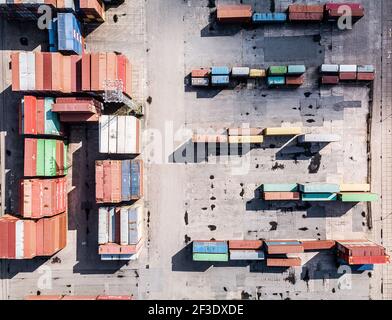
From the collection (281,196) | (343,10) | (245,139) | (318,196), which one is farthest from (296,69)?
(318,196)

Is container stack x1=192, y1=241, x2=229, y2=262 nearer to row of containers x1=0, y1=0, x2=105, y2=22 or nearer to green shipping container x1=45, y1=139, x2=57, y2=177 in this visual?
green shipping container x1=45, y1=139, x2=57, y2=177

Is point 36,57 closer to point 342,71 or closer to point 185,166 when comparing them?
point 185,166

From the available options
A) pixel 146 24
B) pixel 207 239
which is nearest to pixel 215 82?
pixel 146 24

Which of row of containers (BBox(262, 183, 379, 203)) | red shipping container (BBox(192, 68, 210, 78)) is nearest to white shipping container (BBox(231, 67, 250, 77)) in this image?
red shipping container (BBox(192, 68, 210, 78))

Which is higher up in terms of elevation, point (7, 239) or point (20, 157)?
point (20, 157)
